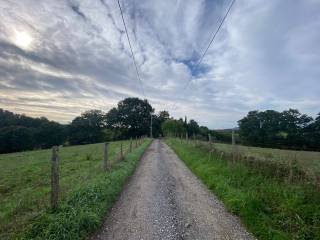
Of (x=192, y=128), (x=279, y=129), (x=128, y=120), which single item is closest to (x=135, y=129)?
(x=128, y=120)

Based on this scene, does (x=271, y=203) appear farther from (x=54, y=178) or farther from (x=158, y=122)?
(x=158, y=122)

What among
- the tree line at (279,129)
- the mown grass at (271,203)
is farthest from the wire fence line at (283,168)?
the tree line at (279,129)

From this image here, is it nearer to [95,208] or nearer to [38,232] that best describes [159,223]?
[95,208]

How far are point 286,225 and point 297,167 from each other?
2.82 meters

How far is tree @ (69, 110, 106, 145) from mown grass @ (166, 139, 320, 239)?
6989 cm

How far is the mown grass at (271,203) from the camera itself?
4.57m

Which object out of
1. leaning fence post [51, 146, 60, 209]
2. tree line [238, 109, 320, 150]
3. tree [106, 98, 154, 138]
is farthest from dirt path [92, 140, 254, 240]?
tree [106, 98, 154, 138]

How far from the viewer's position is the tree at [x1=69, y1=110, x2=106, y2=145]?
71625 millimetres

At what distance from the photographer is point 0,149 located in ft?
172

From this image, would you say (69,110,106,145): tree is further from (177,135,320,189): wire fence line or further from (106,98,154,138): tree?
(177,135,320,189): wire fence line

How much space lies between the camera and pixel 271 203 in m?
5.82

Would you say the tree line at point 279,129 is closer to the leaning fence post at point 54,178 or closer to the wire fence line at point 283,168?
the wire fence line at point 283,168

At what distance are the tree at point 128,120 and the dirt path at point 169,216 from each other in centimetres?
7395

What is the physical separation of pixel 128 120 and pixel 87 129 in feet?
50.7
